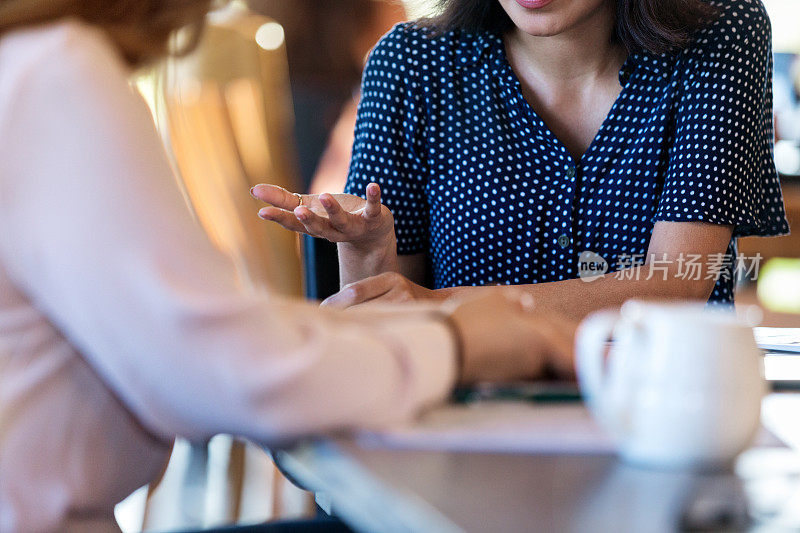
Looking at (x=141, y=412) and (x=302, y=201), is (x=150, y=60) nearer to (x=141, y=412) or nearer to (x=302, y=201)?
(x=141, y=412)

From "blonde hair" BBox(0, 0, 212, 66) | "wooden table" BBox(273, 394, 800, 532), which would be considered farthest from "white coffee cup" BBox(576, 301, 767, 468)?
"blonde hair" BBox(0, 0, 212, 66)

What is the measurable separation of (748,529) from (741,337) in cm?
15

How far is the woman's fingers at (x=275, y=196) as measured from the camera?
109 centimetres

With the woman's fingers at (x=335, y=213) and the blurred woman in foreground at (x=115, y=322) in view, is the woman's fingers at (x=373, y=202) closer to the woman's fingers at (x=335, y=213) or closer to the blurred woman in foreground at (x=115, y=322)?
the woman's fingers at (x=335, y=213)

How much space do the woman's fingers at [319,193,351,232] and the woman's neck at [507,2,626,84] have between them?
517 mm

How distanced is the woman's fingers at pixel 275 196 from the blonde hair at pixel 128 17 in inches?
13.2

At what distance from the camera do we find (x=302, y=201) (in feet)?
3.85

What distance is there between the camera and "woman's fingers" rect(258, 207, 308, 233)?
1114 millimetres

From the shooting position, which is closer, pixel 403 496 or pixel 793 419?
pixel 403 496

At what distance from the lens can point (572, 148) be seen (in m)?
1.49

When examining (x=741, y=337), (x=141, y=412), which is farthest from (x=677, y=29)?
(x=141, y=412)

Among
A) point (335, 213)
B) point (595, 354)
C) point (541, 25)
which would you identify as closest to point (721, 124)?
point (541, 25)

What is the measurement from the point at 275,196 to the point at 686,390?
2.17 feet

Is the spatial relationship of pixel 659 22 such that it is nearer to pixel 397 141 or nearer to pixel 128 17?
pixel 397 141
